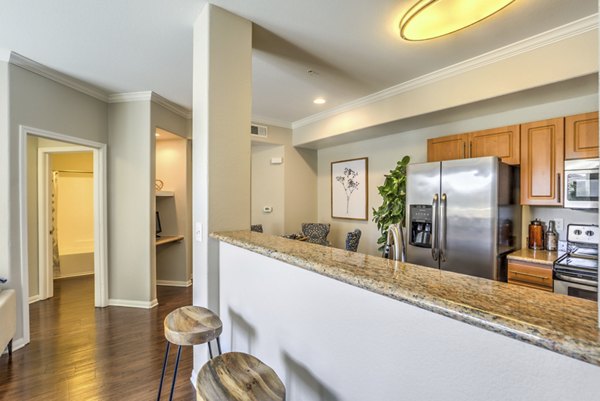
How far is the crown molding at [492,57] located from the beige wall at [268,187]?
166 centimetres

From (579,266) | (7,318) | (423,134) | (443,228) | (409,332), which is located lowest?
(7,318)

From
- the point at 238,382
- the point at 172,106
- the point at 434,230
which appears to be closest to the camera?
the point at 238,382

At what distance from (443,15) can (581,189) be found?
1.84 metres

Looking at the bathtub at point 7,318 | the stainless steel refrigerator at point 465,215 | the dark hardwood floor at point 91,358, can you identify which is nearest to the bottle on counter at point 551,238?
the stainless steel refrigerator at point 465,215

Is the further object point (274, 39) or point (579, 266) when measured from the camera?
point (274, 39)

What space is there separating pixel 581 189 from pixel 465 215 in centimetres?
85

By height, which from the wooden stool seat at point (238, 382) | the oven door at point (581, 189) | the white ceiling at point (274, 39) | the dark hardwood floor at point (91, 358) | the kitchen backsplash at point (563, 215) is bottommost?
the dark hardwood floor at point (91, 358)

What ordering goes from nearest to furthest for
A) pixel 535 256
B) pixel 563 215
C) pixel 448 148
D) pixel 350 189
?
pixel 535 256 → pixel 563 215 → pixel 448 148 → pixel 350 189

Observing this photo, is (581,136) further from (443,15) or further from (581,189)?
(443,15)

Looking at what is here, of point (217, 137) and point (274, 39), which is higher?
point (274, 39)

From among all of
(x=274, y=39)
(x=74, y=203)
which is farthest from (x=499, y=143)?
(x=74, y=203)

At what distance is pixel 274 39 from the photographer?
7.48 feet

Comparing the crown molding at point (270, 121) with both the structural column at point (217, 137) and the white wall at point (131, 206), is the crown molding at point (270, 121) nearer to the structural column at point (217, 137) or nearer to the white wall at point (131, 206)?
the white wall at point (131, 206)

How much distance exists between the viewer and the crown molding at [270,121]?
4.50 meters
